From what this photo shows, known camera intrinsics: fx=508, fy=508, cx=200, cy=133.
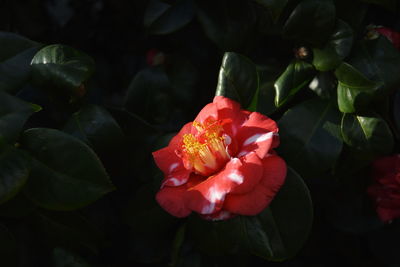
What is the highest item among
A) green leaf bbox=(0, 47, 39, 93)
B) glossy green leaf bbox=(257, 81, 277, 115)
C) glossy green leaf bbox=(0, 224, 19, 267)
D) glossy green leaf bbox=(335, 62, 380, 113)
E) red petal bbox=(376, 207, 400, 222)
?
green leaf bbox=(0, 47, 39, 93)

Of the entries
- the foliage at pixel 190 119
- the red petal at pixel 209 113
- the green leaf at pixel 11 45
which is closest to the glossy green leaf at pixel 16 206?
the foliage at pixel 190 119

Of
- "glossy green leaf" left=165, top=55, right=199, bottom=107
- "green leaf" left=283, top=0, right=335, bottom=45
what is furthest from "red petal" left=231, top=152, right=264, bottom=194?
"glossy green leaf" left=165, top=55, right=199, bottom=107

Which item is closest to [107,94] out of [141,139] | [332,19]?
[141,139]

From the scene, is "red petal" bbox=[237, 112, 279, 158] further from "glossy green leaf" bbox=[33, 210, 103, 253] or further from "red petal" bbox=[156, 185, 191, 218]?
"glossy green leaf" bbox=[33, 210, 103, 253]

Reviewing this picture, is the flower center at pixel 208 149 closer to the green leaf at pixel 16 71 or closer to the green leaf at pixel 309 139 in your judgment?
the green leaf at pixel 309 139

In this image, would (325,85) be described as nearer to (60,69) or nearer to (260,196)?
(260,196)

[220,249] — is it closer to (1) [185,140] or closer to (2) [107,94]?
(1) [185,140]
